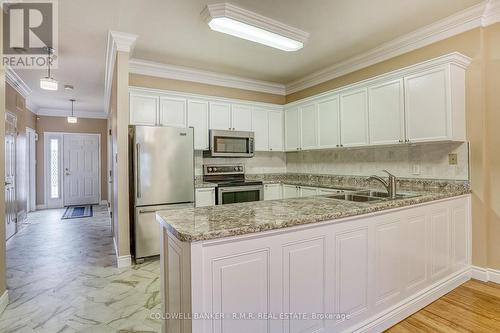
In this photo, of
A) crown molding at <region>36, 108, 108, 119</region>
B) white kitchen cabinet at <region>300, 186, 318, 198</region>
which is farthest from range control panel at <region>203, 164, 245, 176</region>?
crown molding at <region>36, 108, 108, 119</region>

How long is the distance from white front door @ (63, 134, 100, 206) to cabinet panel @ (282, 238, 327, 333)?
8202mm

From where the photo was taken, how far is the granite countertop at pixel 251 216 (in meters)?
1.31

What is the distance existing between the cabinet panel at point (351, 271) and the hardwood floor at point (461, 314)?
0.46 m

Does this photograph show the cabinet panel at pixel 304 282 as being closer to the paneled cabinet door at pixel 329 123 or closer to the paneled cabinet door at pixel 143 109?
the paneled cabinet door at pixel 329 123

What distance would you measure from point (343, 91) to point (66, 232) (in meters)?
5.40

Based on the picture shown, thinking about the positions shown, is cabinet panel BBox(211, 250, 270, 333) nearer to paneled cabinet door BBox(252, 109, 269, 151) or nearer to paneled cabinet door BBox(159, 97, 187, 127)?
paneled cabinet door BBox(159, 97, 187, 127)

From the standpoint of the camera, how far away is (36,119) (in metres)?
7.34

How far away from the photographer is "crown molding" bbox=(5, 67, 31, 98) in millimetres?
4410

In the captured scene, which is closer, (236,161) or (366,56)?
(366,56)

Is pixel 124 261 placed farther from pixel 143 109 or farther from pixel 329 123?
pixel 329 123

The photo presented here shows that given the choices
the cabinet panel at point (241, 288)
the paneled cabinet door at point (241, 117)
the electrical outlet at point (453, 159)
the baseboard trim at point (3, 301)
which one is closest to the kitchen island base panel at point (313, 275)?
the cabinet panel at point (241, 288)

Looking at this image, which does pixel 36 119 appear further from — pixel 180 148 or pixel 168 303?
pixel 168 303

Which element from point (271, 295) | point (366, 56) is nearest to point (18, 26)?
point (271, 295)

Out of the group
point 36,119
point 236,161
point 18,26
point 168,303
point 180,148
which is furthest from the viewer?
point 36,119
